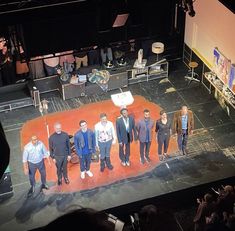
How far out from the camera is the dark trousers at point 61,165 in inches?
338

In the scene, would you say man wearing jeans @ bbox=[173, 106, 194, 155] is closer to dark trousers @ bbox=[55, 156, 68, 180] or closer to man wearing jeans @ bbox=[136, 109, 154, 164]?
man wearing jeans @ bbox=[136, 109, 154, 164]

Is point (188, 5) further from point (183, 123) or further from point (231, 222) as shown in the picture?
point (231, 222)

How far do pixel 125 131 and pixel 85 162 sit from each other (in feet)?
3.28

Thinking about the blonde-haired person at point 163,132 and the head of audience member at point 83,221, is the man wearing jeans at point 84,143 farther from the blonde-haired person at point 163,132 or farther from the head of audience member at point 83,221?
the head of audience member at point 83,221

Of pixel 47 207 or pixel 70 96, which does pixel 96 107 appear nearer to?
pixel 70 96

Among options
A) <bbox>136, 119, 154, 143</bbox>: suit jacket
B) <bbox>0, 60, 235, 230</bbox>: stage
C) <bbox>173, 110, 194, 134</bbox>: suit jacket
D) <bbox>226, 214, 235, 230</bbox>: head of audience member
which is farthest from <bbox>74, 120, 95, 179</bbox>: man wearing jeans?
<bbox>226, 214, 235, 230</bbox>: head of audience member

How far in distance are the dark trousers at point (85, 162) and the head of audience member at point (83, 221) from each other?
7.31 m

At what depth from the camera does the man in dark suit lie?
345 inches

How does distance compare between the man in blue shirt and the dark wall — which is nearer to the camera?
the dark wall

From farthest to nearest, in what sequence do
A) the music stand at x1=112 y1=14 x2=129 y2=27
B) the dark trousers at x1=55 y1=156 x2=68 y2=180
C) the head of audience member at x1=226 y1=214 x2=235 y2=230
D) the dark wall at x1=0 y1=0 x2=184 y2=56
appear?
the dark trousers at x1=55 y1=156 x2=68 y2=180 → the music stand at x1=112 y1=14 x2=129 y2=27 → the head of audience member at x1=226 y1=214 x2=235 y2=230 → the dark wall at x1=0 y1=0 x2=184 y2=56

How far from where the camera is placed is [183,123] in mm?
9039

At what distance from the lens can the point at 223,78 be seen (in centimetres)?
1067

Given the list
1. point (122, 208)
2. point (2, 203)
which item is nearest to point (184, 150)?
point (122, 208)

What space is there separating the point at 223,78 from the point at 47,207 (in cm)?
501
